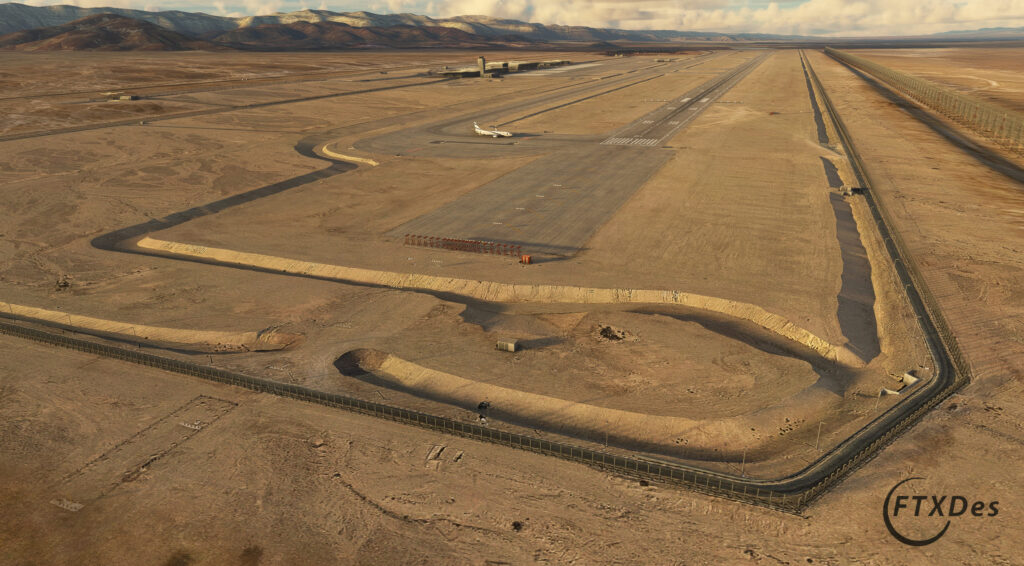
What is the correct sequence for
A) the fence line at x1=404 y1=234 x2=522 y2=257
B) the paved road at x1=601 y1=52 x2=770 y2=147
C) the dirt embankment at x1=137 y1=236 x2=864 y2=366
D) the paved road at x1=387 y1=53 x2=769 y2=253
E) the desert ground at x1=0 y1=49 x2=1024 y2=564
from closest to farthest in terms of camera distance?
the desert ground at x1=0 y1=49 x2=1024 y2=564
the dirt embankment at x1=137 y1=236 x2=864 y2=366
the fence line at x1=404 y1=234 x2=522 y2=257
the paved road at x1=387 y1=53 x2=769 y2=253
the paved road at x1=601 y1=52 x2=770 y2=147

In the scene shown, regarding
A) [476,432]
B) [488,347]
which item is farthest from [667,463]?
[488,347]

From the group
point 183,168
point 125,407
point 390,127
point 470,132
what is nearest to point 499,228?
point 125,407

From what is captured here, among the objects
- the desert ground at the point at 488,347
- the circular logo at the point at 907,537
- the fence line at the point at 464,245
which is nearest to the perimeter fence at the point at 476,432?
the desert ground at the point at 488,347

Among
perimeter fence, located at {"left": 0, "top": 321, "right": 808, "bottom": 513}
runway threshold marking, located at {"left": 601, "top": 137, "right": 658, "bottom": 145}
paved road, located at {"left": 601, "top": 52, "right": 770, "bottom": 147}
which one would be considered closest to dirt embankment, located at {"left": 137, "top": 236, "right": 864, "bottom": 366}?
perimeter fence, located at {"left": 0, "top": 321, "right": 808, "bottom": 513}

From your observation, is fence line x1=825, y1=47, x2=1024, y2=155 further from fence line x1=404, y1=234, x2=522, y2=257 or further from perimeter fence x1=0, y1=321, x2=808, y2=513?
perimeter fence x1=0, y1=321, x2=808, y2=513

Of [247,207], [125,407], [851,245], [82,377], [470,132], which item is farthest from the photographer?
[470,132]

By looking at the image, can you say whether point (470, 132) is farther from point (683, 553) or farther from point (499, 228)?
point (683, 553)

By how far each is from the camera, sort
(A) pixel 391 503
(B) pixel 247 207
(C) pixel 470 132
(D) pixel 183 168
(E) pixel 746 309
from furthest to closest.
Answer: (C) pixel 470 132, (D) pixel 183 168, (B) pixel 247 207, (E) pixel 746 309, (A) pixel 391 503

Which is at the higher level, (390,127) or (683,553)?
(390,127)
